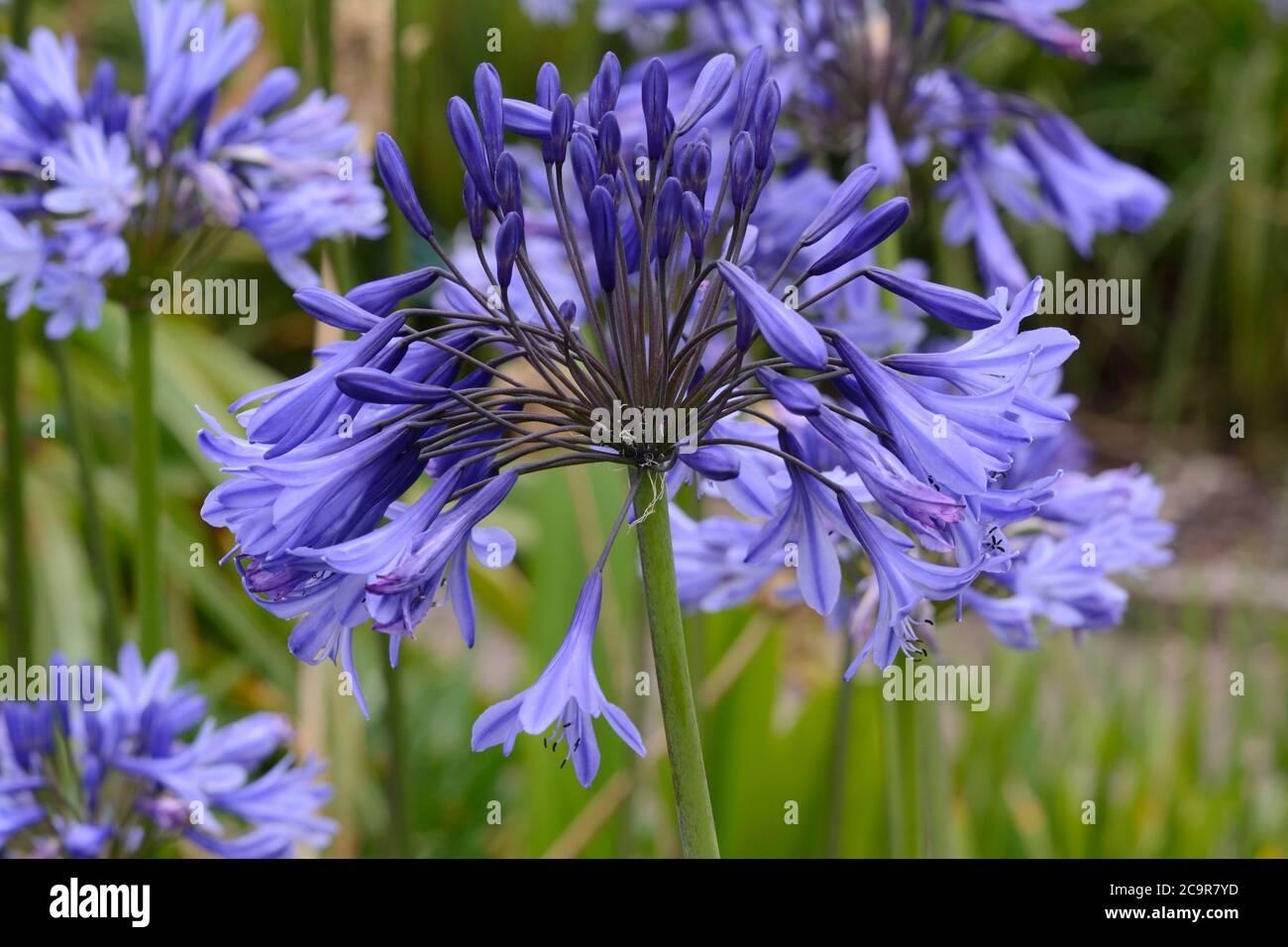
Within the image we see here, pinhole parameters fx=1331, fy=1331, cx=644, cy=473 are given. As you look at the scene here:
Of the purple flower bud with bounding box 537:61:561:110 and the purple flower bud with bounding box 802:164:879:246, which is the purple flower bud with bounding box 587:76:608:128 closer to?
the purple flower bud with bounding box 537:61:561:110

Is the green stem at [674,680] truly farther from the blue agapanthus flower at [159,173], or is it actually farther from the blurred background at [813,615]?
the blue agapanthus flower at [159,173]

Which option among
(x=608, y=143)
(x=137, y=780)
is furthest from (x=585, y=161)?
(x=137, y=780)

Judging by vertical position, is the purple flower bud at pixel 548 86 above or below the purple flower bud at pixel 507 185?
above

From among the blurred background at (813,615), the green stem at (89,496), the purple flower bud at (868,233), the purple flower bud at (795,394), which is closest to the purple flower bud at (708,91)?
the purple flower bud at (868,233)

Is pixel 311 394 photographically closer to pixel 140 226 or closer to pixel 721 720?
pixel 140 226

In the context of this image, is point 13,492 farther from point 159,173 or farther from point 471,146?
point 471,146

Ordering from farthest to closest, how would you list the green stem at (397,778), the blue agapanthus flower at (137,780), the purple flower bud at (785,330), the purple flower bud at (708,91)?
the green stem at (397,778) → the blue agapanthus flower at (137,780) → the purple flower bud at (708,91) → the purple flower bud at (785,330)
